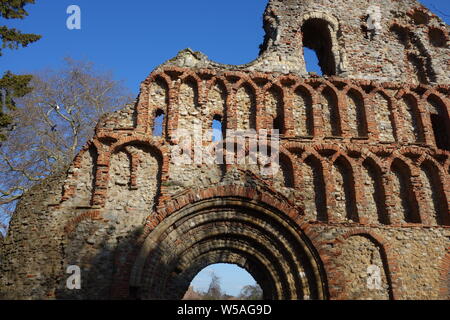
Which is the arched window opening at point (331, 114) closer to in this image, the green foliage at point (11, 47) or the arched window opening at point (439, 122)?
the arched window opening at point (439, 122)

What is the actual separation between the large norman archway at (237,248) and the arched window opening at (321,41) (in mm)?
4806

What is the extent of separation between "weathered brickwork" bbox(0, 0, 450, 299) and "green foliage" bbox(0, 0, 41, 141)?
198 cm

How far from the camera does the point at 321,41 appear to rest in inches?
454

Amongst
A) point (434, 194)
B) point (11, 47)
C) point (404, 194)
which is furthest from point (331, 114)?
point (11, 47)

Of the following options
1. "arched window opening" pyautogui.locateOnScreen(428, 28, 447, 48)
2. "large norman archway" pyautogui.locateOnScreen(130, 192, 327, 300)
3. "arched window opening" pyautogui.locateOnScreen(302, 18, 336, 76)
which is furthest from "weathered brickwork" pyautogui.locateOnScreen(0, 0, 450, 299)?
"arched window opening" pyautogui.locateOnScreen(428, 28, 447, 48)

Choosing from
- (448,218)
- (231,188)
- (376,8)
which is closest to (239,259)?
(231,188)

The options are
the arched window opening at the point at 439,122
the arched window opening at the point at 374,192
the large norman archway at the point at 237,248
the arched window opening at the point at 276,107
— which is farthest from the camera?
the arched window opening at the point at 439,122

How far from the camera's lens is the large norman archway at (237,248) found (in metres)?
7.59

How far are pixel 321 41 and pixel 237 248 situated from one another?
275 inches

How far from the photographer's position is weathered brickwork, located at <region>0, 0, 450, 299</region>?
749 centimetres

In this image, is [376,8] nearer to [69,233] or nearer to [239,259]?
[239,259]

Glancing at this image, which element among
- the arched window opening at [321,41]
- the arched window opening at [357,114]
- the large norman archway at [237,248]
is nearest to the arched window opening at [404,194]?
the arched window opening at [357,114]
